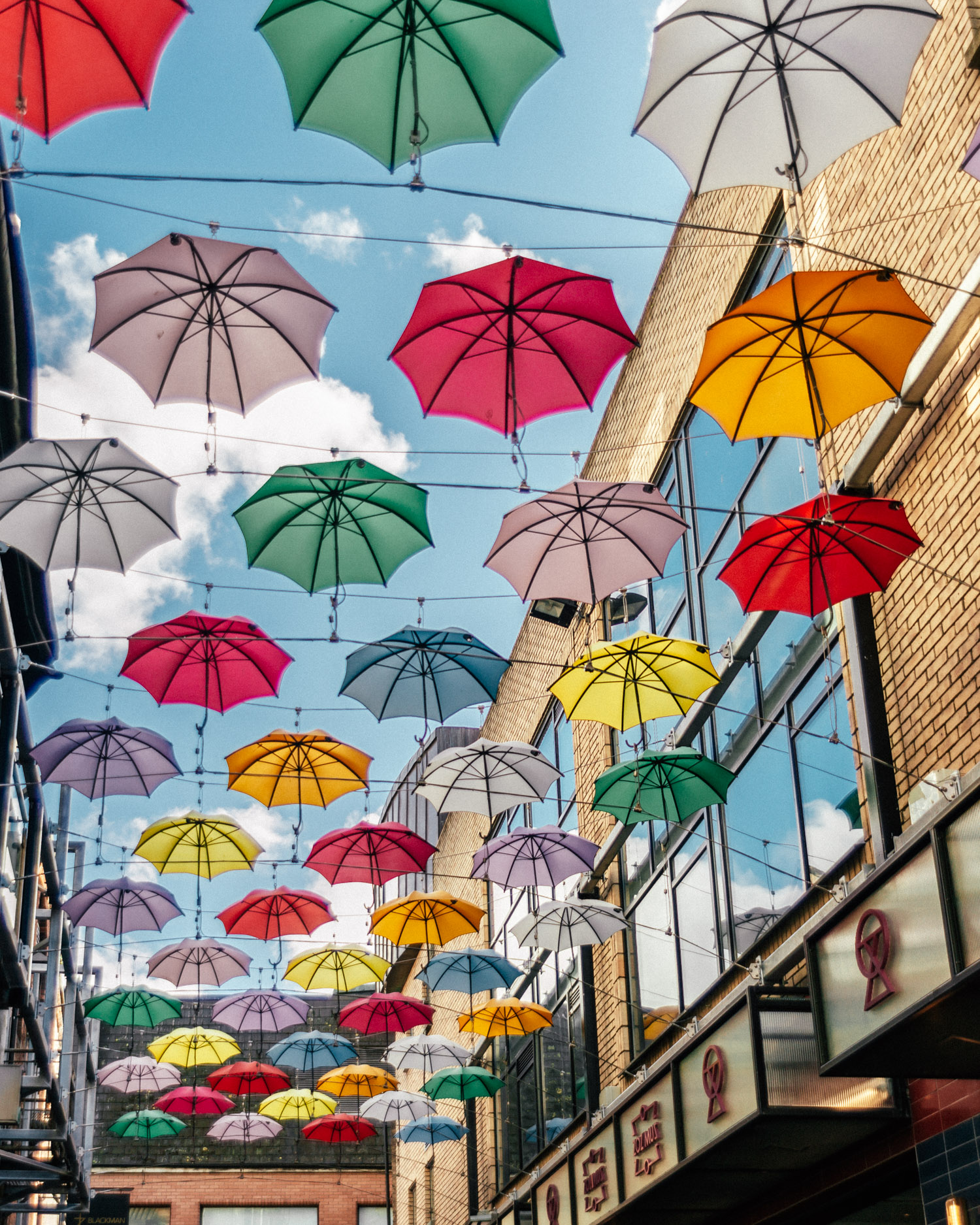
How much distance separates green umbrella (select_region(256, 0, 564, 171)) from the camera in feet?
27.4

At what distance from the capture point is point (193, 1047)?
25.2m

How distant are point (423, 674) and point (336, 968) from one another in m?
8.57

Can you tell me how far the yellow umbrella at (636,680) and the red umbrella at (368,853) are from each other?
548cm

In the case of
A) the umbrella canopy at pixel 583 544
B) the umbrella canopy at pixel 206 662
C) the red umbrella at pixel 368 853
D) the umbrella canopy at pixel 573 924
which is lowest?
the umbrella canopy at pixel 573 924

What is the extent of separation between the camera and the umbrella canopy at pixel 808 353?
817cm

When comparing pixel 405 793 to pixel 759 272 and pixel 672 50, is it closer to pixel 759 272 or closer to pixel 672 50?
pixel 759 272

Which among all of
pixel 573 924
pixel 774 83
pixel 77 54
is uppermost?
pixel 77 54

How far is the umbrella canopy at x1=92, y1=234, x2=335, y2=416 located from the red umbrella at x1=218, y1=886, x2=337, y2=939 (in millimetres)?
11217

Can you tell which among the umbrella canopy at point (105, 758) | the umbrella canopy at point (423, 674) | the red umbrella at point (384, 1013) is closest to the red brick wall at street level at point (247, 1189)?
the red umbrella at point (384, 1013)

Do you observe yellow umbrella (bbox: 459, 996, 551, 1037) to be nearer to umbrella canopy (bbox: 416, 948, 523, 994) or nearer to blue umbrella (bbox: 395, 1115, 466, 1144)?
umbrella canopy (bbox: 416, 948, 523, 994)

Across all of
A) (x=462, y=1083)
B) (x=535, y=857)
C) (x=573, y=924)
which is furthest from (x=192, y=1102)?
(x=573, y=924)

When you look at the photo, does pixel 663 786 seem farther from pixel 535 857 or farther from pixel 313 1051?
pixel 313 1051

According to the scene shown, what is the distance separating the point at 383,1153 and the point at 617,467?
23754 millimetres

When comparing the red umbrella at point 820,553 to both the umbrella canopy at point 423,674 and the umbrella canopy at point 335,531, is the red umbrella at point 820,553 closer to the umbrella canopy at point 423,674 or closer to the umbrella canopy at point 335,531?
the umbrella canopy at point 335,531
